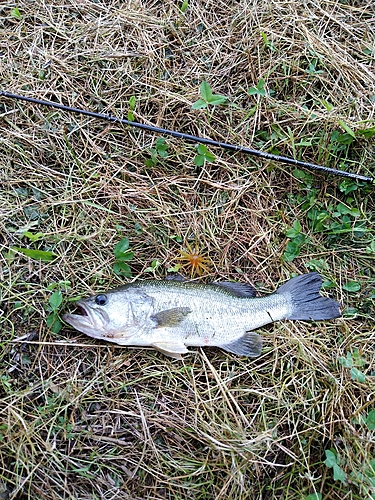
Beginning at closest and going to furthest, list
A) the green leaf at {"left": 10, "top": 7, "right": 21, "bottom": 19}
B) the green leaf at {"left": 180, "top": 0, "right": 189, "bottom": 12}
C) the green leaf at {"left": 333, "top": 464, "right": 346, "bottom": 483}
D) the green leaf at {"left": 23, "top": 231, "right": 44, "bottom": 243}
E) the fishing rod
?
the green leaf at {"left": 333, "top": 464, "right": 346, "bottom": 483} → the green leaf at {"left": 23, "top": 231, "right": 44, "bottom": 243} → the fishing rod → the green leaf at {"left": 10, "top": 7, "right": 21, "bottom": 19} → the green leaf at {"left": 180, "top": 0, "right": 189, "bottom": 12}

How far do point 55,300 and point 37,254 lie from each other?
37cm

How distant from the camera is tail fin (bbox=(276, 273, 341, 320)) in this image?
3.37 metres

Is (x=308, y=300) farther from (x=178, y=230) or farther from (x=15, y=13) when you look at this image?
(x=15, y=13)

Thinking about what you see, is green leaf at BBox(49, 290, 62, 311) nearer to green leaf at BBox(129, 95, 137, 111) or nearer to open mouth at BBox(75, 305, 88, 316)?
open mouth at BBox(75, 305, 88, 316)

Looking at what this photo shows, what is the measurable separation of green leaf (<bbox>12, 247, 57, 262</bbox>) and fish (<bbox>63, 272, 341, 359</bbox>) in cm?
44

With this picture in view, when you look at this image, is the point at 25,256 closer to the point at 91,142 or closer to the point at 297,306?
the point at 91,142

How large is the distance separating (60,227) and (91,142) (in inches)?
29.1

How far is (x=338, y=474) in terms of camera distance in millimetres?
2959

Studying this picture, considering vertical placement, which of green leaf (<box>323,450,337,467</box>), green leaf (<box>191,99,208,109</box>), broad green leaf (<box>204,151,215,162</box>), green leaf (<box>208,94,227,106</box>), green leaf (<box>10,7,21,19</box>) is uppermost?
green leaf (<box>10,7,21,19</box>)

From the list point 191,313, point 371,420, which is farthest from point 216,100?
point 371,420

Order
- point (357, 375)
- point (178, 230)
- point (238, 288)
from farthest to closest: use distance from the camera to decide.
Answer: point (178, 230) → point (238, 288) → point (357, 375)

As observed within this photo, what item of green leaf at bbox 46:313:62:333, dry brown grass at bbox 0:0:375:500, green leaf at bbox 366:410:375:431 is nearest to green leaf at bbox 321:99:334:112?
dry brown grass at bbox 0:0:375:500

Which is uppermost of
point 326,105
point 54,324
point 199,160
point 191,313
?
point 326,105

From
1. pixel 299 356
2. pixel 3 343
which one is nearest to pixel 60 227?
pixel 3 343
